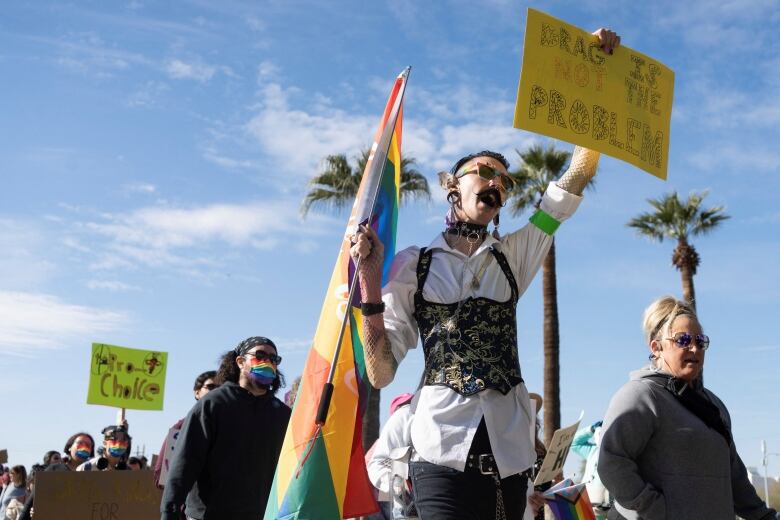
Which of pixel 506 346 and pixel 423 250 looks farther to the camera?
pixel 423 250

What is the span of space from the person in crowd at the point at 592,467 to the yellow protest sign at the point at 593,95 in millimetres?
3347

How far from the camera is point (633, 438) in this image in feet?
14.7

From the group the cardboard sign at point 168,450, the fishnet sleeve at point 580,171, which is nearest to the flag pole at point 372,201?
the fishnet sleeve at point 580,171

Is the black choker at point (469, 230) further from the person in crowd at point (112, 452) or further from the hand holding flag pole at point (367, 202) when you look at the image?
the person in crowd at point (112, 452)

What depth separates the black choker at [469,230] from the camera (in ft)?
12.5

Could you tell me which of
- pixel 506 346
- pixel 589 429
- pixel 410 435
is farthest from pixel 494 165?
pixel 589 429

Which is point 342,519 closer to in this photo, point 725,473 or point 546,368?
point 725,473

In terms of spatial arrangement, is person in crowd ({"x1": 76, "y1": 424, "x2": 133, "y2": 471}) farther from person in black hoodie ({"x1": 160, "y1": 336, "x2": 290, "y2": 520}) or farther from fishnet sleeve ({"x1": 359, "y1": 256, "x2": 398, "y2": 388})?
fishnet sleeve ({"x1": 359, "y1": 256, "x2": 398, "y2": 388})

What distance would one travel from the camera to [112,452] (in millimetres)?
9391

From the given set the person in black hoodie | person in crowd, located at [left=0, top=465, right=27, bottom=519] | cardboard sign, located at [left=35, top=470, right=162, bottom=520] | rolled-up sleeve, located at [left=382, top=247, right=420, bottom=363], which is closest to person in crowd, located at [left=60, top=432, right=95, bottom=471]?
cardboard sign, located at [left=35, top=470, right=162, bottom=520]

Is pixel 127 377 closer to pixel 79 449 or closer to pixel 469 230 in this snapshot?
pixel 79 449

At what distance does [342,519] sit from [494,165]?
1560 mm

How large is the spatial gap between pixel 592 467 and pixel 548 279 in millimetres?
16344

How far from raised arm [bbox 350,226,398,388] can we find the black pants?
1.31 feet
